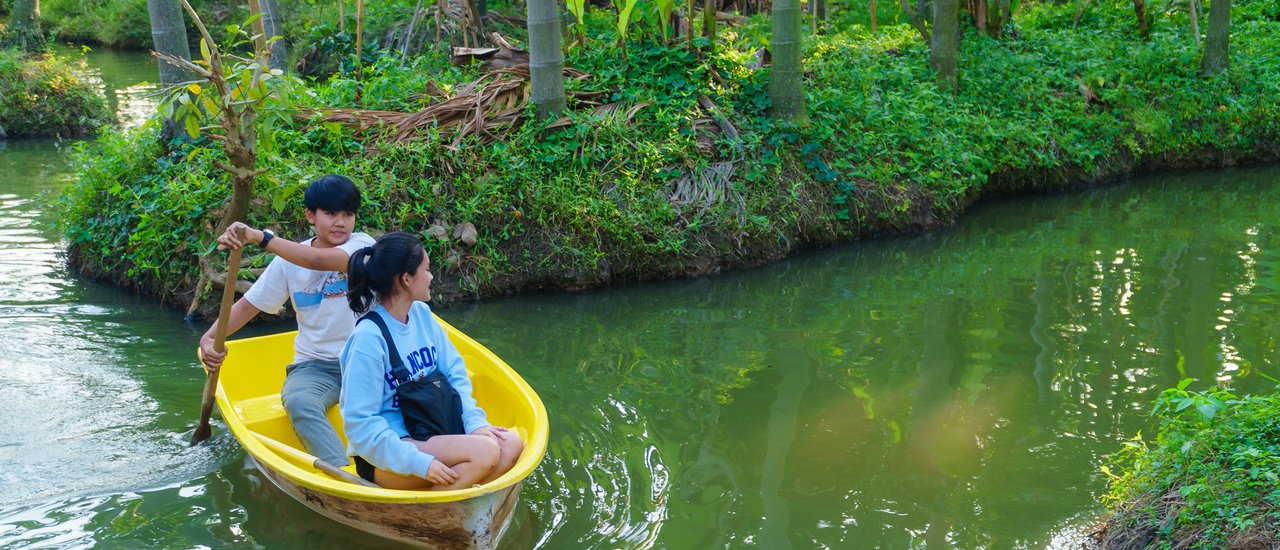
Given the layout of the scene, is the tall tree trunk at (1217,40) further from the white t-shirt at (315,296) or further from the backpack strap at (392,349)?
the backpack strap at (392,349)

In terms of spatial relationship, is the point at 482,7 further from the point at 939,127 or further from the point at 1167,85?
the point at 1167,85

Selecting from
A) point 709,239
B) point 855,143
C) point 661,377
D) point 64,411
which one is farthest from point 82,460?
point 855,143

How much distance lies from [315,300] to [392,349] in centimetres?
100

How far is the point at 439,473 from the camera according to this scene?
3734 mm

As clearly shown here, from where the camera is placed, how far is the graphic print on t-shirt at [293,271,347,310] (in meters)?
4.59

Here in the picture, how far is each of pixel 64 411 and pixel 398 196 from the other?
9.40 feet

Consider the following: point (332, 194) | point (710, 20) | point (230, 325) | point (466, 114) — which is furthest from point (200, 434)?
point (710, 20)

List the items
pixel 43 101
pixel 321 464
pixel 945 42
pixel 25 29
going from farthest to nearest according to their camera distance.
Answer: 1. pixel 25 29
2. pixel 43 101
3. pixel 945 42
4. pixel 321 464

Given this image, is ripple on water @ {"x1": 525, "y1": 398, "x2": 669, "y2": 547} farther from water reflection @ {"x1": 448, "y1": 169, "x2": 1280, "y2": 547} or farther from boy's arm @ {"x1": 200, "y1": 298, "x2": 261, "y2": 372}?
boy's arm @ {"x1": 200, "y1": 298, "x2": 261, "y2": 372}

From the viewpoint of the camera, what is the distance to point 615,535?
4.30 meters

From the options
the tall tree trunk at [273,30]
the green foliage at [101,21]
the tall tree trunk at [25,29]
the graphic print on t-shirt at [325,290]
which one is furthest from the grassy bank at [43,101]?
the graphic print on t-shirt at [325,290]

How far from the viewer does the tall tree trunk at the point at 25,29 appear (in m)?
16.6

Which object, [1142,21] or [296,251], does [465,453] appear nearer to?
[296,251]

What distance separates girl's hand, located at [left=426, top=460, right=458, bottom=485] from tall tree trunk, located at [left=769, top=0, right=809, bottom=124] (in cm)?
612
